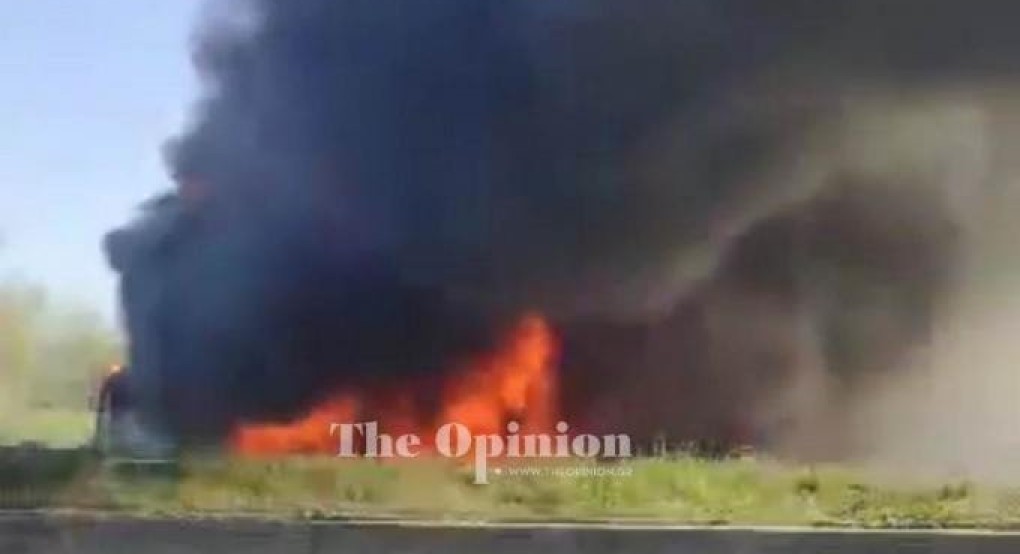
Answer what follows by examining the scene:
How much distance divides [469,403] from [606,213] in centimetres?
256

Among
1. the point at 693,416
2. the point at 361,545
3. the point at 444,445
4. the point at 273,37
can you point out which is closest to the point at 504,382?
the point at 444,445

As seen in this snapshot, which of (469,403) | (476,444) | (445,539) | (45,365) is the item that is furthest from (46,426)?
(445,539)

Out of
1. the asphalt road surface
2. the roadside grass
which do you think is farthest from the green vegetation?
the asphalt road surface

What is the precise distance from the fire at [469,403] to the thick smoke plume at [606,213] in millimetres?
219

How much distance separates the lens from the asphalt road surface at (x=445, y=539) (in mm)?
11523

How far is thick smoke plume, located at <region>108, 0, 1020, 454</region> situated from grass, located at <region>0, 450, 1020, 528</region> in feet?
4.69

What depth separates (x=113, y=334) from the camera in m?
18.6

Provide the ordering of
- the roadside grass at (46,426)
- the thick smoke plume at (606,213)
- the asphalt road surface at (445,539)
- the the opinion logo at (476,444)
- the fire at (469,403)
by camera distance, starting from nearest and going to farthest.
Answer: the asphalt road surface at (445,539), the the opinion logo at (476,444), the roadside grass at (46,426), the fire at (469,403), the thick smoke plume at (606,213)

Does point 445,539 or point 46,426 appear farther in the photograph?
point 46,426

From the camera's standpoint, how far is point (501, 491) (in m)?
16.0

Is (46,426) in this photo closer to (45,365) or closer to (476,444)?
(45,365)

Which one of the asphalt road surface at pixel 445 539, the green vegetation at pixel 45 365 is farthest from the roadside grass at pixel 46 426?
the asphalt road surface at pixel 445 539

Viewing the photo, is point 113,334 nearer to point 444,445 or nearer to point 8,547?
point 444,445

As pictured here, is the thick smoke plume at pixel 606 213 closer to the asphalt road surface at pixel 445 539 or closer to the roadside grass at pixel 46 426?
the roadside grass at pixel 46 426
